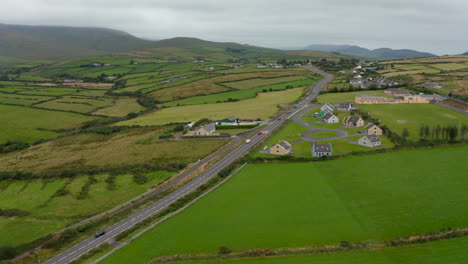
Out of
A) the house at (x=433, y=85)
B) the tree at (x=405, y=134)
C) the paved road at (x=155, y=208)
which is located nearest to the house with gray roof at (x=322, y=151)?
the paved road at (x=155, y=208)

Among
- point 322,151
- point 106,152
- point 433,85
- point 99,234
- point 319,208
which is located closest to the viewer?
point 99,234

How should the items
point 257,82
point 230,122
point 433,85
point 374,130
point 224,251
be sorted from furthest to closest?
point 257,82, point 433,85, point 230,122, point 374,130, point 224,251

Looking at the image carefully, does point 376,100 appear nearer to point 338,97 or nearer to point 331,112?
point 338,97

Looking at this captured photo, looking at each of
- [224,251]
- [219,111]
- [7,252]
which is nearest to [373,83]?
[219,111]

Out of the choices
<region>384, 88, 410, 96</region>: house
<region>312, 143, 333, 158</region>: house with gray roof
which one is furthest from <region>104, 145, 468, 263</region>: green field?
<region>384, 88, 410, 96</region>: house

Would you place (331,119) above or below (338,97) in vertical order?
below

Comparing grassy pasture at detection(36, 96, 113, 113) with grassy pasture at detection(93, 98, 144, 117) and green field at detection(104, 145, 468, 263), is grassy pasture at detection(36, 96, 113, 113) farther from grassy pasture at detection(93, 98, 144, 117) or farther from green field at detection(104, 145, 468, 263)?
green field at detection(104, 145, 468, 263)

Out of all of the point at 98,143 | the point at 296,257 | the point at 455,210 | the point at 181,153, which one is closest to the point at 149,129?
the point at 98,143

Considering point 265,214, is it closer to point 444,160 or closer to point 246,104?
point 444,160
